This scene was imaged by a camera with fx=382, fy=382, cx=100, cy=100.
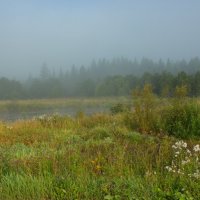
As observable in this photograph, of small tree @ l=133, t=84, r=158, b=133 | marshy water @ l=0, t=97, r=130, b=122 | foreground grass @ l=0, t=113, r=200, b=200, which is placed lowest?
marshy water @ l=0, t=97, r=130, b=122

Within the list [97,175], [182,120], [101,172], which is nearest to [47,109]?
[182,120]

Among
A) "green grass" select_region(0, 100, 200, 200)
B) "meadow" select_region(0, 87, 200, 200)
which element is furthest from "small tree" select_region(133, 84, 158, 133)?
"green grass" select_region(0, 100, 200, 200)

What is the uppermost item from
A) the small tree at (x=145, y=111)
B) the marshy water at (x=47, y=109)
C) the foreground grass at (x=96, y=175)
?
the small tree at (x=145, y=111)

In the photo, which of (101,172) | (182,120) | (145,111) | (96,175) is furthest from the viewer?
(145,111)

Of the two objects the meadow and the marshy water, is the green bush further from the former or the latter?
the marshy water

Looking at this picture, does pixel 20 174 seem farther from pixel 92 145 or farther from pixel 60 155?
pixel 92 145

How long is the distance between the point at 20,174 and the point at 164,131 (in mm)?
6623

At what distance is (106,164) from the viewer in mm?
6516

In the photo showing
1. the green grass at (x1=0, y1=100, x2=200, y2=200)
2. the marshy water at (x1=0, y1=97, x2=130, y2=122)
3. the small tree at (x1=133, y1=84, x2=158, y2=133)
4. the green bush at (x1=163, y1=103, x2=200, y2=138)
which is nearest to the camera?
the green grass at (x1=0, y1=100, x2=200, y2=200)

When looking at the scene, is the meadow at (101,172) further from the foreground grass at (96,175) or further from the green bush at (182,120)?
the green bush at (182,120)

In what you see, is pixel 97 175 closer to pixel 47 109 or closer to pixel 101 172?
pixel 101 172

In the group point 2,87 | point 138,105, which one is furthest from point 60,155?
point 2,87

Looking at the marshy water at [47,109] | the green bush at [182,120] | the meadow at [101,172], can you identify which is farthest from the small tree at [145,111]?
the marshy water at [47,109]

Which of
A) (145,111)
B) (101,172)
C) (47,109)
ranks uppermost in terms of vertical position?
(145,111)
